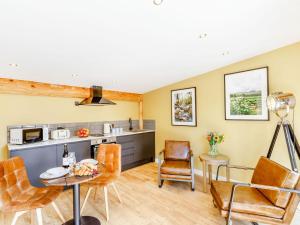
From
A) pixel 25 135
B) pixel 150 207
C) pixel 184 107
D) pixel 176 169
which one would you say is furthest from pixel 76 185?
pixel 184 107

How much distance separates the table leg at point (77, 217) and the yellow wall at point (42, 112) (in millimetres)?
1885

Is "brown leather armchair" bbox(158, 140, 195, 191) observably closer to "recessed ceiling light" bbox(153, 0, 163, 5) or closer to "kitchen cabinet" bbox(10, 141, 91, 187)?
"kitchen cabinet" bbox(10, 141, 91, 187)

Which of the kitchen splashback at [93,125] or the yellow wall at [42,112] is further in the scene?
the kitchen splashback at [93,125]

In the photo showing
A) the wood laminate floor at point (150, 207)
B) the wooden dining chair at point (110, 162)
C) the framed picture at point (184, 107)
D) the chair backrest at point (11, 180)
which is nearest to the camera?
the chair backrest at point (11, 180)

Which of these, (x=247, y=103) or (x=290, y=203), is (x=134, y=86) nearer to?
(x=247, y=103)

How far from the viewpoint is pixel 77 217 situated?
6.38ft

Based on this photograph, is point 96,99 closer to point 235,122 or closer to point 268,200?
point 235,122

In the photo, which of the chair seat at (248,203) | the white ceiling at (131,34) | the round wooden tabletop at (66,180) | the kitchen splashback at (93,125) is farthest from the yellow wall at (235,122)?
the round wooden tabletop at (66,180)

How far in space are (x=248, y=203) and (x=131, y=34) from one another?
2271 mm

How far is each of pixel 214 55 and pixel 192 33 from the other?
2.88 feet

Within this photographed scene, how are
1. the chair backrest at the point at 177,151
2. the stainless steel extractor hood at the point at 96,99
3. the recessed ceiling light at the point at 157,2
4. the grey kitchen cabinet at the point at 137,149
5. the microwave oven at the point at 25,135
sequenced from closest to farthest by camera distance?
the recessed ceiling light at the point at 157,2 → the microwave oven at the point at 25,135 → the chair backrest at the point at 177,151 → the stainless steel extractor hood at the point at 96,99 → the grey kitchen cabinet at the point at 137,149

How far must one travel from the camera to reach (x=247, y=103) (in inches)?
116

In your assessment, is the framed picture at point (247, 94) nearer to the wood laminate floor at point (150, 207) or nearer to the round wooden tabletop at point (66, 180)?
the wood laminate floor at point (150, 207)

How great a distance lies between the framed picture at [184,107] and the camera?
12.3ft
